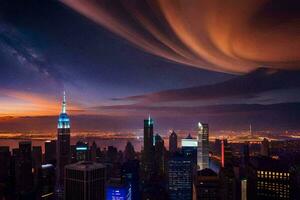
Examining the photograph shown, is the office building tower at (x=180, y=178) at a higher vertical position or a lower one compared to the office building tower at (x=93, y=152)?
lower

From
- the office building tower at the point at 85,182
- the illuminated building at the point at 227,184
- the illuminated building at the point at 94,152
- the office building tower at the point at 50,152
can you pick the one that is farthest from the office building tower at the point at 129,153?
the illuminated building at the point at 227,184

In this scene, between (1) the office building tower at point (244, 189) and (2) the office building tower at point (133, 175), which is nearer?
(1) the office building tower at point (244, 189)

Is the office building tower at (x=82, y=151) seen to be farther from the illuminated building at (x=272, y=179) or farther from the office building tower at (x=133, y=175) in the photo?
the illuminated building at (x=272, y=179)

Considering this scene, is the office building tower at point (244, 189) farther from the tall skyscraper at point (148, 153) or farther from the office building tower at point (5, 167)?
the office building tower at point (5, 167)

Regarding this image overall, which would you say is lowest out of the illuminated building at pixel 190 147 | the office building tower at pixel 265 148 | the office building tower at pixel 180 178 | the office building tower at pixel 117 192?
the office building tower at pixel 180 178

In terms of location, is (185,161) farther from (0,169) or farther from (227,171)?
(0,169)

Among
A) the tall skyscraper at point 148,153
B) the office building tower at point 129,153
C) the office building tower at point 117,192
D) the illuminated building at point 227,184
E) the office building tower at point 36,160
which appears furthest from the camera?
the office building tower at point 129,153

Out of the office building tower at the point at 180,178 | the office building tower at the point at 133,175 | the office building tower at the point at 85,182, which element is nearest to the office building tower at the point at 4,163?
the office building tower at the point at 85,182

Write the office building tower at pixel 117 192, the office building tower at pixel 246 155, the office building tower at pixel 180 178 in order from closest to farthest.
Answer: the office building tower at pixel 117 192 → the office building tower at pixel 246 155 → the office building tower at pixel 180 178
